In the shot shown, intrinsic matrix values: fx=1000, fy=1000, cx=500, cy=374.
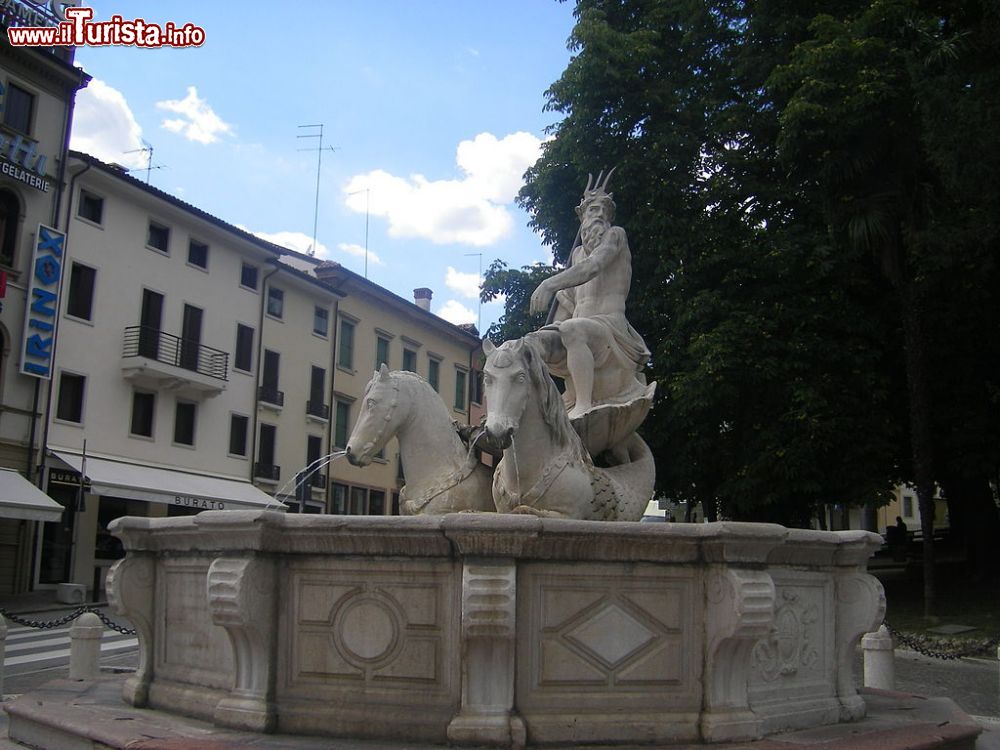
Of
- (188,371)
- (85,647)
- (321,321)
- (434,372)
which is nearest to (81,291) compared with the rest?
(188,371)

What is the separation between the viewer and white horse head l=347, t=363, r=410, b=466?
7.34 m

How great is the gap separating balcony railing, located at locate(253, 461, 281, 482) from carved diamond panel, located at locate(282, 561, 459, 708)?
31.4m

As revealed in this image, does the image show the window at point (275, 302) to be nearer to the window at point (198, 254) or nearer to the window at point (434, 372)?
the window at point (198, 254)

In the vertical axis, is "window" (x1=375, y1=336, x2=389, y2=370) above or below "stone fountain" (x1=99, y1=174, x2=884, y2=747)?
above

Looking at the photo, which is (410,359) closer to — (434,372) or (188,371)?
(434,372)

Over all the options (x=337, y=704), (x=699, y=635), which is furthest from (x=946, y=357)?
(x=337, y=704)

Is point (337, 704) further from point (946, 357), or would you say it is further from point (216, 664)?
point (946, 357)

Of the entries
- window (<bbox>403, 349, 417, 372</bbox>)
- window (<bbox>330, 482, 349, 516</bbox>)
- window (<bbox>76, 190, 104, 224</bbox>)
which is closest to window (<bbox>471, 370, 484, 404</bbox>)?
window (<bbox>403, 349, 417, 372</bbox>)

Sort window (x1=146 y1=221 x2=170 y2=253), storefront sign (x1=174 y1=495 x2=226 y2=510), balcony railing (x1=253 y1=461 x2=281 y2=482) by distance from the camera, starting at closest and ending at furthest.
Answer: storefront sign (x1=174 y1=495 x2=226 y2=510), window (x1=146 y1=221 x2=170 y2=253), balcony railing (x1=253 y1=461 x2=281 y2=482)

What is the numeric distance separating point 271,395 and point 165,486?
334 inches

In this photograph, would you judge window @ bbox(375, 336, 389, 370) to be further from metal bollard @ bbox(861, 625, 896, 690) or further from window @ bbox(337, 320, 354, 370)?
metal bollard @ bbox(861, 625, 896, 690)

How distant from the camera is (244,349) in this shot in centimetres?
3631

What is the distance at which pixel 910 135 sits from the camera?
64.0ft

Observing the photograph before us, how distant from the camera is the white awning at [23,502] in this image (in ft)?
75.2
